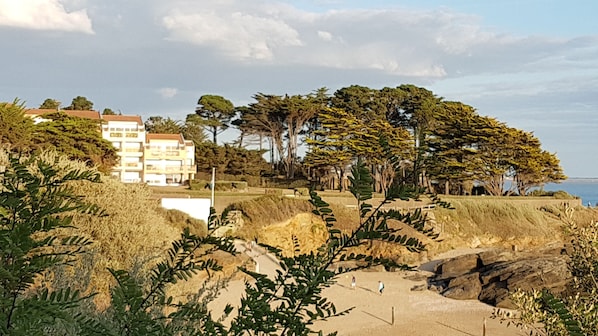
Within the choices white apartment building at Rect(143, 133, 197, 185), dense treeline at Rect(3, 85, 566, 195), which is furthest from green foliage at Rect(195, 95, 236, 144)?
white apartment building at Rect(143, 133, 197, 185)

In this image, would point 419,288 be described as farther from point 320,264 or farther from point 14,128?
point 320,264

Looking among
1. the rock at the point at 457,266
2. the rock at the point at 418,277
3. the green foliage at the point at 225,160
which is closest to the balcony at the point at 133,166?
the green foliage at the point at 225,160

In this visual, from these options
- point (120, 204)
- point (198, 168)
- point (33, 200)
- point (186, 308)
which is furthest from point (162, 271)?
point (198, 168)

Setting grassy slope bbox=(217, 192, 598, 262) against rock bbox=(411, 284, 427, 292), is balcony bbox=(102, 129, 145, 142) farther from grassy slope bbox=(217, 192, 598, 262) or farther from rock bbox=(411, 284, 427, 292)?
rock bbox=(411, 284, 427, 292)

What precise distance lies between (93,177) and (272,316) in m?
0.81

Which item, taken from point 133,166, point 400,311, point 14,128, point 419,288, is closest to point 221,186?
point 133,166

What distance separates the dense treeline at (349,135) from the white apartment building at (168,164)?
10.6 feet

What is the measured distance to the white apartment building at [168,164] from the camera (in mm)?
47844

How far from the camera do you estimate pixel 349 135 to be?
152ft

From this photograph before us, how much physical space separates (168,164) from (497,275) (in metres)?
29.2

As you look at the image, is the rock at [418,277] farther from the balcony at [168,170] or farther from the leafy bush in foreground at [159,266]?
the leafy bush in foreground at [159,266]

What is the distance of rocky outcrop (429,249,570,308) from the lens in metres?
22.8

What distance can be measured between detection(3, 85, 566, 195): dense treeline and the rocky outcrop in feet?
42.2

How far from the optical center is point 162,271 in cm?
244
